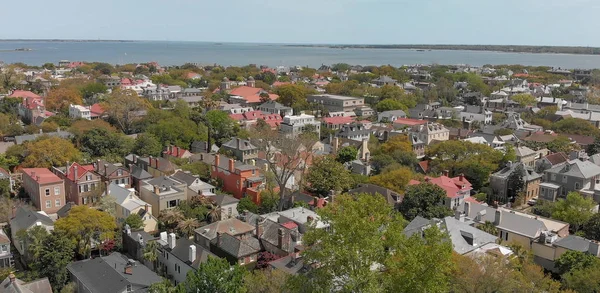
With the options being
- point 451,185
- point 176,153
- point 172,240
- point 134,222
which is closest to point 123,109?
point 176,153

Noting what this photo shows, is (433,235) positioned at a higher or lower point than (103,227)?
Answer: higher

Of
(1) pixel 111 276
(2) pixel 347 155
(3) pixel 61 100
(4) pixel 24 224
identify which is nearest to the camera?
(1) pixel 111 276

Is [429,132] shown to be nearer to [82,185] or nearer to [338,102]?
[338,102]

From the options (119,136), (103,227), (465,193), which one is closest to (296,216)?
(103,227)

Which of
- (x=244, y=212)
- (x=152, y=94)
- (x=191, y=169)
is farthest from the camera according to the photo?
(x=152, y=94)

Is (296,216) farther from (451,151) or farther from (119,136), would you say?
(119,136)

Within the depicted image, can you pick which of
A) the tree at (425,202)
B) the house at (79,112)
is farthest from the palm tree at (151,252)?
the house at (79,112)
